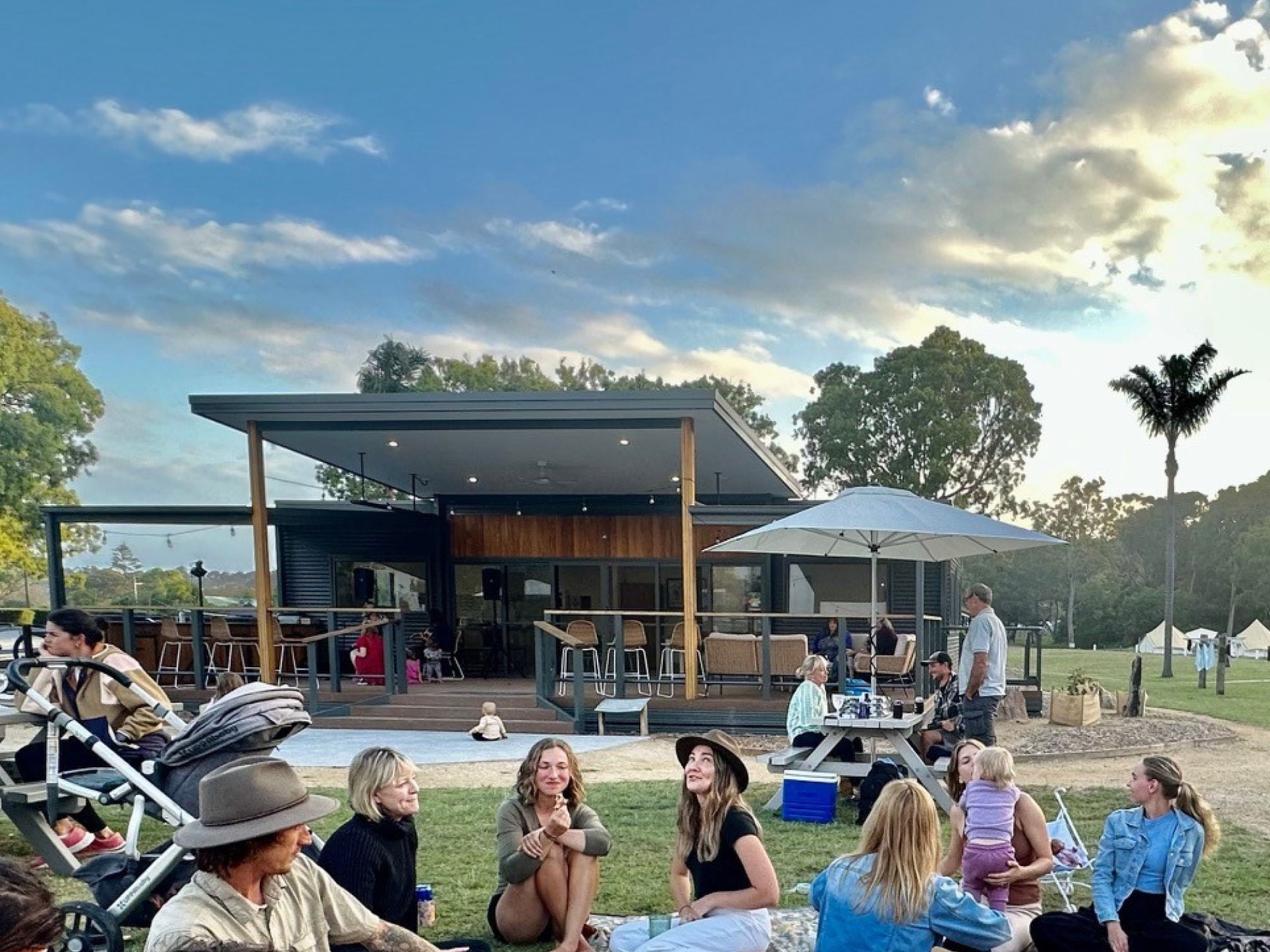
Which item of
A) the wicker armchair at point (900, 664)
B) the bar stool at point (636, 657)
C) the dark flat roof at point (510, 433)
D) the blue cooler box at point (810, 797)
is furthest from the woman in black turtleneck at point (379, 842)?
the wicker armchair at point (900, 664)

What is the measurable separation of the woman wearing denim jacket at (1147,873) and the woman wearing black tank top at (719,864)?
3.81ft

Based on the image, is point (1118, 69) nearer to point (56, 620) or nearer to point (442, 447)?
point (442, 447)

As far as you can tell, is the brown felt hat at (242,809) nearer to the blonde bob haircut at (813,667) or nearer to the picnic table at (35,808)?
the picnic table at (35,808)

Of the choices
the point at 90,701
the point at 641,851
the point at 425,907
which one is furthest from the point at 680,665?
the point at 425,907

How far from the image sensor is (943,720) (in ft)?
21.7

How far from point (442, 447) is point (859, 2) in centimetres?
1646

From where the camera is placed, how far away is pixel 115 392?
35688mm

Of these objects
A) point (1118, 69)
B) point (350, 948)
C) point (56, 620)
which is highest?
point (1118, 69)

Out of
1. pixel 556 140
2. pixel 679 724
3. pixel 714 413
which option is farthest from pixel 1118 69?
pixel 556 140

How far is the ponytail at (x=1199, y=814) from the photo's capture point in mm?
3123

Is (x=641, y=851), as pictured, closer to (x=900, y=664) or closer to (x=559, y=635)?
(x=559, y=635)

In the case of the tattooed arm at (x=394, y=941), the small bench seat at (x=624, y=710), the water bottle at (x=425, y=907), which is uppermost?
the tattooed arm at (x=394, y=941)

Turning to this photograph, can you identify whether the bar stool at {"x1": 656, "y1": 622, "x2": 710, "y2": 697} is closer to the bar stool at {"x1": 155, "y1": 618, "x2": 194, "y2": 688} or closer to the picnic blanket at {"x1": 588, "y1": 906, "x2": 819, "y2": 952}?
the picnic blanket at {"x1": 588, "y1": 906, "x2": 819, "y2": 952}

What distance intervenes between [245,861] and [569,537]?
42.1 feet
